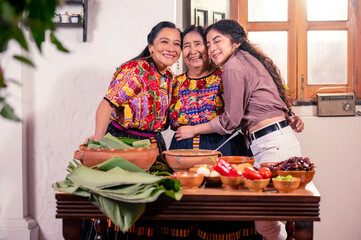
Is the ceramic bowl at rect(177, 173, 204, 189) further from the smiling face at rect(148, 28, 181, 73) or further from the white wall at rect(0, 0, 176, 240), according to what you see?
the white wall at rect(0, 0, 176, 240)

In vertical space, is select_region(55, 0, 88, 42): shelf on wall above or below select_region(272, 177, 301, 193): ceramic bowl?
above

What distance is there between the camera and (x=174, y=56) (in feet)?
8.64

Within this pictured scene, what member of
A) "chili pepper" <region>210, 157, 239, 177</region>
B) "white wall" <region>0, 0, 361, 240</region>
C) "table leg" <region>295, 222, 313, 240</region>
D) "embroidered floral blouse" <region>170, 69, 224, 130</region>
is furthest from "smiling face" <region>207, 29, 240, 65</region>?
"table leg" <region>295, 222, 313, 240</region>

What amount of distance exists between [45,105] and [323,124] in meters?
2.16

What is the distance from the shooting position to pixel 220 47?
2.57 metres

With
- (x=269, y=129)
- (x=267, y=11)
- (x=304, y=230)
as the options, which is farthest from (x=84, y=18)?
(x=304, y=230)

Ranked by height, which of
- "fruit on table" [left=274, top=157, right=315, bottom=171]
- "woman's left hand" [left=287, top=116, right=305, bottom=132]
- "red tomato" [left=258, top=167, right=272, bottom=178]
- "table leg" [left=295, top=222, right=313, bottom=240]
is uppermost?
"woman's left hand" [left=287, top=116, right=305, bottom=132]

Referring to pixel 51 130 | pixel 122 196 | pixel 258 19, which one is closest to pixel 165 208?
pixel 122 196

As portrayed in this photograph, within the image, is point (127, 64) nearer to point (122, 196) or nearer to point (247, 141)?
point (247, 141)

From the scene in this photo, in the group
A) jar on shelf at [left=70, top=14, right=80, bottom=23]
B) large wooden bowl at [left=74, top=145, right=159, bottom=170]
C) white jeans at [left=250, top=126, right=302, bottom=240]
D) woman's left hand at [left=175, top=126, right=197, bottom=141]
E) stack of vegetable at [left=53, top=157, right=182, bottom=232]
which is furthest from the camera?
jar on shelf at [left=70, top=14, right=80, bottom=23]

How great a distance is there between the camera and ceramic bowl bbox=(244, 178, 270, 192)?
1530mm

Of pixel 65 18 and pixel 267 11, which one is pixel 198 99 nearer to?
pixel 65 18

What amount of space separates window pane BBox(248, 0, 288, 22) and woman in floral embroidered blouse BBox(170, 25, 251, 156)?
1322mm

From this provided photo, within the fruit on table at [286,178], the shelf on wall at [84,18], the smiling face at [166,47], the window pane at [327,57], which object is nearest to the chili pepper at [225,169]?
the fruit on table at [286,178]
